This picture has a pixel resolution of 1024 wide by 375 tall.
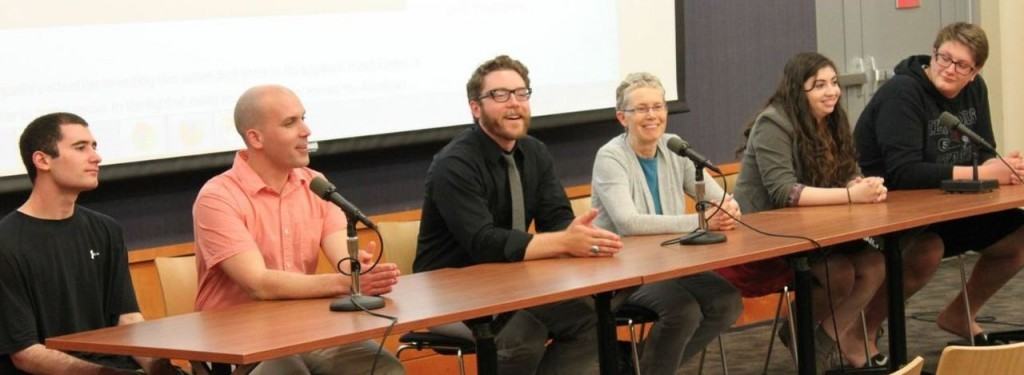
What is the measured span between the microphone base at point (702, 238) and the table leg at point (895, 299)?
847 millimetres

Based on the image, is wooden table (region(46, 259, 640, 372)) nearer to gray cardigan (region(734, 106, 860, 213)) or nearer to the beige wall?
gray cardigan (region(734, 106, 860, 213))

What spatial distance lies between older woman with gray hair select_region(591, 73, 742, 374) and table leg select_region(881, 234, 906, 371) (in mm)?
576

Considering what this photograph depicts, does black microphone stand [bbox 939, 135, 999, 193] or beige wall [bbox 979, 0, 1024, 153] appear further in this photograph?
beige wall [bbox 979, 0, 1024, 153]

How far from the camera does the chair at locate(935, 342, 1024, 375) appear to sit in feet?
8.41

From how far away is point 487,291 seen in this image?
354cm

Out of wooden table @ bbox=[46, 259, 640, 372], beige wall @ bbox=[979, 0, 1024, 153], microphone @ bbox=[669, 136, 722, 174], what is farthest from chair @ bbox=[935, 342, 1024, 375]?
beige wall @ bbox=[979, 0, 1024, 153]

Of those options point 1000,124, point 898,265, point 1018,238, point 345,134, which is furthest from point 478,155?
point 1000,124

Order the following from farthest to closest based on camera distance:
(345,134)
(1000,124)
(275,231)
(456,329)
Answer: (1000,124) < (345,134) < (456,329) < (275,231)

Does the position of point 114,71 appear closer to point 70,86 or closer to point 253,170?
point 70,86

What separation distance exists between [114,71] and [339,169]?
3.26ft

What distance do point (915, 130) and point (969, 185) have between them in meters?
0.33

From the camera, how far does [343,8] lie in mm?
5367

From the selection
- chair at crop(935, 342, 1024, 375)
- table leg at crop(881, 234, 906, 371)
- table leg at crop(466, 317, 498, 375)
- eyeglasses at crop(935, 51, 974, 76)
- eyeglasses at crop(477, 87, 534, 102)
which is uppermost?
eyeglasses at crop(477, 87, 534, 102)

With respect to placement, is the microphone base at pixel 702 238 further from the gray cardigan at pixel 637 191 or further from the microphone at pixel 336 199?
the microphone at pixel 336 199
